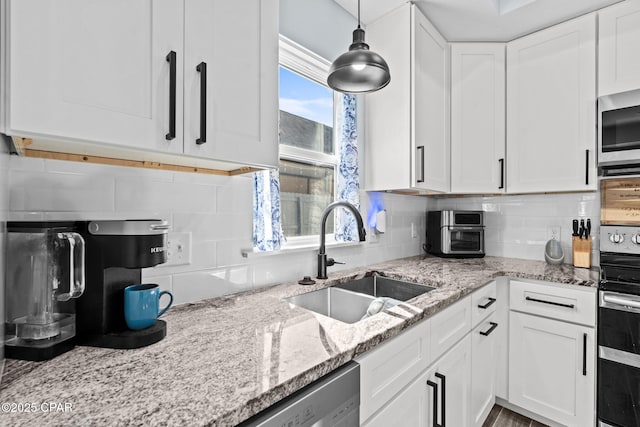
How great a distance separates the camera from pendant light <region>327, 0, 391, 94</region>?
1.15m

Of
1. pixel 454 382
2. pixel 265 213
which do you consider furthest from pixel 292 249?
pixel 454 382

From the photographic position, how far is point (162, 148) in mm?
826

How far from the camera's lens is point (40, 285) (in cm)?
75

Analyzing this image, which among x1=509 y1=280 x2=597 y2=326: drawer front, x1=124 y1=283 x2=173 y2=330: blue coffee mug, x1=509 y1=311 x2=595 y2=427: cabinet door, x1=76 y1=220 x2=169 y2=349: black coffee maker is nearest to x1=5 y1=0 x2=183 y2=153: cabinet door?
x1=76 y1=220 x2=169 y2=349: black coffee maker

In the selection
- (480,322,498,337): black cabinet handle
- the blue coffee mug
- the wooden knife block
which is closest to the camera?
the blue coffee mug

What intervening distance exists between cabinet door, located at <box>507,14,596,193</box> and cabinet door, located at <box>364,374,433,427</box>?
5.46 ft

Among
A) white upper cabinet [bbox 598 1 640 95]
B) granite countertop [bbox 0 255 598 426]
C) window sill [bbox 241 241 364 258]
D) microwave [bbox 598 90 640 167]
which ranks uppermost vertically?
white upper cabinet [bbox 598 1 640 95]

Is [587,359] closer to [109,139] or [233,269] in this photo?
[233,269]

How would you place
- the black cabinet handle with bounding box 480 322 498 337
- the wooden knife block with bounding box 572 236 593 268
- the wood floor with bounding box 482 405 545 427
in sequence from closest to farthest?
the black cabinet handle with bounding box 480 322 498 337
the wood floor with bounding box 482 405 545 427
the wooden knife block with bounding box 572 236 593 268

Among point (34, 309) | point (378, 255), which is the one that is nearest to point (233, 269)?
point (34, 309)

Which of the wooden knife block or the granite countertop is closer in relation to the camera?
the granite countertop

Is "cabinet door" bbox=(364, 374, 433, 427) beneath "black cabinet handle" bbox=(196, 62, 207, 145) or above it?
beneath

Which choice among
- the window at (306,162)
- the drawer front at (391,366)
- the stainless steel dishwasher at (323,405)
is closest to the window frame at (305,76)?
the window at (306,162)

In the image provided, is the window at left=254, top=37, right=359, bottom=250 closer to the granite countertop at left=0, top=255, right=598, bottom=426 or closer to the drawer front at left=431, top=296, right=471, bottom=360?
the granite countertop at left=0, top=255, right=598, bottom=426
